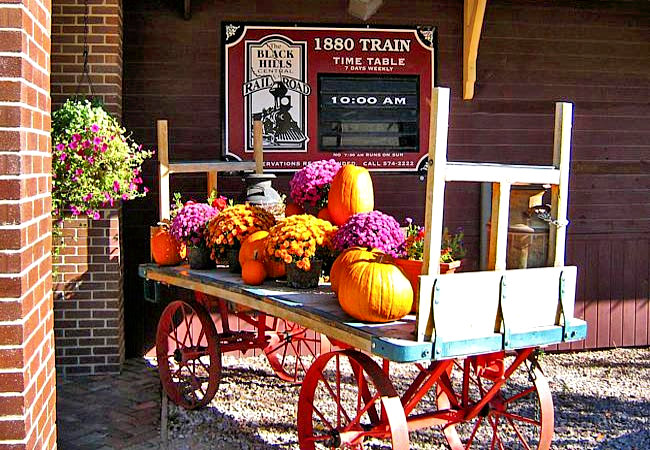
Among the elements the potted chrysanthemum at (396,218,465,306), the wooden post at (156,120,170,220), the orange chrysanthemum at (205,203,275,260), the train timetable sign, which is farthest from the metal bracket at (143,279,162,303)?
the potted chrysanthemum at (396,218,465,306)

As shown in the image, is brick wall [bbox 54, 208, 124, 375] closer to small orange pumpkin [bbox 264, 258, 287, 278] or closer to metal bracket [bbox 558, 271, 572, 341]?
small orange pumpkin [bbox 264, 258, 287, 278]

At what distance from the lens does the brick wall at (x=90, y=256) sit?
630 centimetres

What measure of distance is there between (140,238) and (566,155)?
14.0ft

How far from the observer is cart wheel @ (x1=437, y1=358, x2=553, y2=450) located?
4.12 metres

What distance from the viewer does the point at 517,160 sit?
7.42 meters

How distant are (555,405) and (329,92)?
3315 mm

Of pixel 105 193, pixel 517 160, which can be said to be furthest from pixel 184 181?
pixel 517 160

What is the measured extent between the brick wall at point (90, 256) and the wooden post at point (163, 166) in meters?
0.88

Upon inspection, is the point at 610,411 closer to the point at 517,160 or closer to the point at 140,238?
the point at 517,160

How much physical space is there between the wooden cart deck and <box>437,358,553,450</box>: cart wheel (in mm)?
528

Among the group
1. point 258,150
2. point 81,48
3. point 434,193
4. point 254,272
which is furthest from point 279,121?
point 434,193

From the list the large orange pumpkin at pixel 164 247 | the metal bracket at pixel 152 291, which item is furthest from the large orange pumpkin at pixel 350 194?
the metal bracket at pixel 152 291

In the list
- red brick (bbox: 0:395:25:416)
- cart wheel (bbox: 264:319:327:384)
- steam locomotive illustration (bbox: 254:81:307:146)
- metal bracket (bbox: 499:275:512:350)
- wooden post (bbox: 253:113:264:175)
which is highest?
steam locomotive illustration (bbox: 254:81:307:146)

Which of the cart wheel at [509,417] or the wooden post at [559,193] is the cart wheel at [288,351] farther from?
the wooden post at [559,193]
